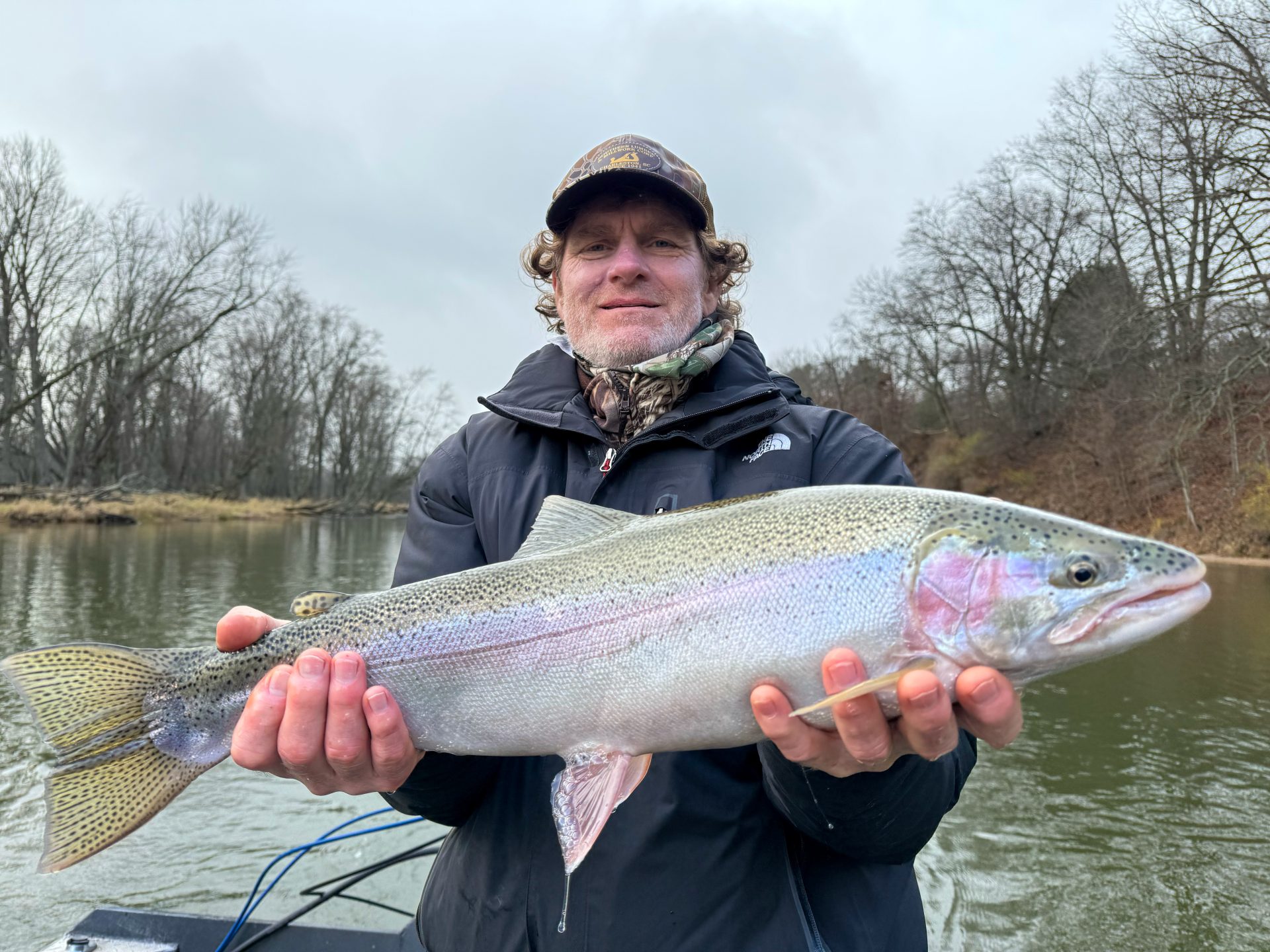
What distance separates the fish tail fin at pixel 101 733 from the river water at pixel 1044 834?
277 cm

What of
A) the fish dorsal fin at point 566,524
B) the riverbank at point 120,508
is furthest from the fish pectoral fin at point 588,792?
the riverbank at point 120,508

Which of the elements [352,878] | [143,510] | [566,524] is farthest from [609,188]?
[143,510]

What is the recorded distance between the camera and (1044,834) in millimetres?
6016

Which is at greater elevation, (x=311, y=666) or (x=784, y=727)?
(x=311, y=666)

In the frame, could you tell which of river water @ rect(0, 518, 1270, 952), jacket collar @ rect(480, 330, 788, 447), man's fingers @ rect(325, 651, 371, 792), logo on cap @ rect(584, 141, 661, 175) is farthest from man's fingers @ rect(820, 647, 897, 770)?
river water @ rect(0, 518, 1270, 952)

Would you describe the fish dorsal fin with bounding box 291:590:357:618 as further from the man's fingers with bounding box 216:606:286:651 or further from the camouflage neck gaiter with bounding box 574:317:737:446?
the camouflage neck gaiter with bounding box 574:317:737:446

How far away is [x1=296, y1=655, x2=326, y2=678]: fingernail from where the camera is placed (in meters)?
2.03

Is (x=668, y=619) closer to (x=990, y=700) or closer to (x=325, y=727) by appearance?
(x=990, y=700)

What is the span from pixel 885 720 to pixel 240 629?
1765 mm

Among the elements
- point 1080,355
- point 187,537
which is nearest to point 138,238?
point 187,537

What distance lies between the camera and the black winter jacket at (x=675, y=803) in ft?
6.55

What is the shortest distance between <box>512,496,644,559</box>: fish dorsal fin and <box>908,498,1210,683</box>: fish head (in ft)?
2.76

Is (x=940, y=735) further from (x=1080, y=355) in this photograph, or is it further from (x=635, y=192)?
(x=1080, y=355)

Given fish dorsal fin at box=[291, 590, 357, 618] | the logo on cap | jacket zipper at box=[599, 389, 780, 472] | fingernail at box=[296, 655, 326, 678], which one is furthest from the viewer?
the logo on cap
